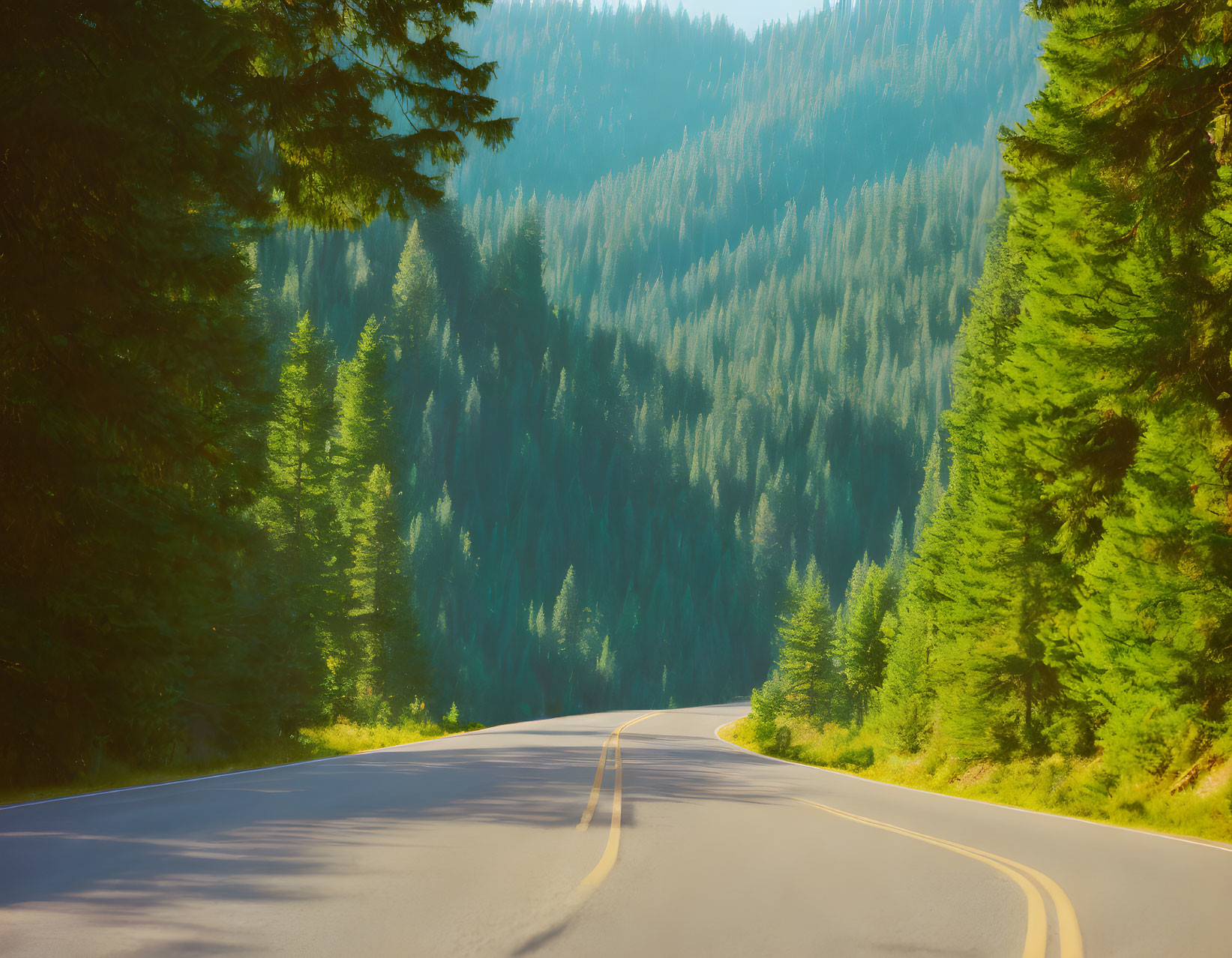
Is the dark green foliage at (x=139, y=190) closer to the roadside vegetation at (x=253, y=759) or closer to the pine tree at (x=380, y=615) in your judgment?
the roadside vegetation at (x=253, y=759)

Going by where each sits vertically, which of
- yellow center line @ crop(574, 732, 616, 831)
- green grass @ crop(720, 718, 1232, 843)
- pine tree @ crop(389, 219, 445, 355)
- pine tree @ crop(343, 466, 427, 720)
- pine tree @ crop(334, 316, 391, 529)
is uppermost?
pine tree @ crop(389, 219, 445, 355)

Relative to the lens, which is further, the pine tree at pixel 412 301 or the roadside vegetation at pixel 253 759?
the pine tree at pixel 412 301

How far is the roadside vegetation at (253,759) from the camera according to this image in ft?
45.7

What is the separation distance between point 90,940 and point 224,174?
7.94 meters

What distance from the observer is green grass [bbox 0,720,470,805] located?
13.8 m

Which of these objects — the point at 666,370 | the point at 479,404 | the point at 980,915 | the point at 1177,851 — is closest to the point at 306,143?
the point at 980,915

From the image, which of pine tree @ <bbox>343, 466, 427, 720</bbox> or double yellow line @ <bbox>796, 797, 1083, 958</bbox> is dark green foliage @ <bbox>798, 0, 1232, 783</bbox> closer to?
double yellow line @ <bbox>796, 797, 1083, 958</bbox>

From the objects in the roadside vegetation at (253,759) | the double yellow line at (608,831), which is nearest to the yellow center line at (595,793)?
the double yellow line at (608,831)

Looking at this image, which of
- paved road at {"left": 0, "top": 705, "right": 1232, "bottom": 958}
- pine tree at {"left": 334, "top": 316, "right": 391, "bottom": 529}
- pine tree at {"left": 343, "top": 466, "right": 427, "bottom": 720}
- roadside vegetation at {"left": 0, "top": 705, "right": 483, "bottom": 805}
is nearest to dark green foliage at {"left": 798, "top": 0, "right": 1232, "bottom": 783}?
paved road at {"left": 0, "top": 705, "right": 1232, "bottom": 958}

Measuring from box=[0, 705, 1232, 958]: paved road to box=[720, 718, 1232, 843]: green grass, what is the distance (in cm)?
162

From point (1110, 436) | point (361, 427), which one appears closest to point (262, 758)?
point (1110, 436)

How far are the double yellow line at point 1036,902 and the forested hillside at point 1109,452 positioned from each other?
190 inches

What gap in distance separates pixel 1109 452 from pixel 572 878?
1410 cm

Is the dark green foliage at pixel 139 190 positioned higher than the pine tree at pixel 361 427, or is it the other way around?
the pine tree at pixel 361 427
